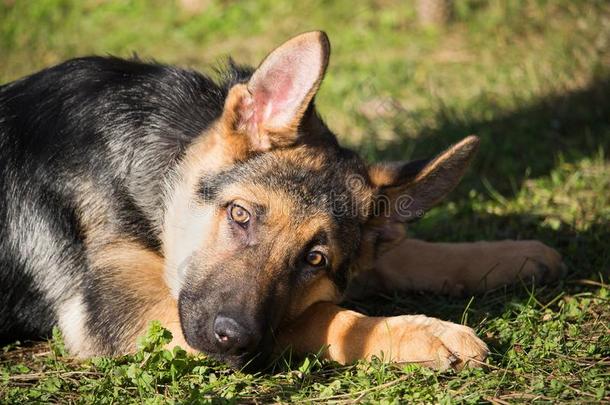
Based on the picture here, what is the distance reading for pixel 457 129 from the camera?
8.07m

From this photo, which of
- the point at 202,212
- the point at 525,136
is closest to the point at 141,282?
the point at 202,212

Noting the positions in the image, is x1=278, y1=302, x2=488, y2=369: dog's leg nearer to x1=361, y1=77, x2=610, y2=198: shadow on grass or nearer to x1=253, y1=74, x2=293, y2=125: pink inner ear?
x1=253, y1=74, x2=293, y2=125: pink inner ear

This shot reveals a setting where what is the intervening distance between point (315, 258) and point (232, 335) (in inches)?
30.0

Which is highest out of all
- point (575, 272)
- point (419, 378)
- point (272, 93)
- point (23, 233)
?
point (272, 93)

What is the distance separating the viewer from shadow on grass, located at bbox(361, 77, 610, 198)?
7512 mm

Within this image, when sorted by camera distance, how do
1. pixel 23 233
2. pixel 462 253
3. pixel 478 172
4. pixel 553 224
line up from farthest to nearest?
pixel 478 172 → pixel 553 224 → pixel 462 253 → pixel 23 233

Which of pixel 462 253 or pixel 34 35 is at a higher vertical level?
pixel 34 35

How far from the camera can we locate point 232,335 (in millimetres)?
4066

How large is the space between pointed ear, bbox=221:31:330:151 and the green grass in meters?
1.38

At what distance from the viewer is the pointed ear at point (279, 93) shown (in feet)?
14.3

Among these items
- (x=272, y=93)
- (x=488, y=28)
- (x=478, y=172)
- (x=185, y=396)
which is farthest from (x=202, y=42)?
(x=185, y=396)

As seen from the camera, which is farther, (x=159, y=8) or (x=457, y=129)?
(x=159, y=8)

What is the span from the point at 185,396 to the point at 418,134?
15.7 feet

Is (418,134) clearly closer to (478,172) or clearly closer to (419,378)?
(478,172)
